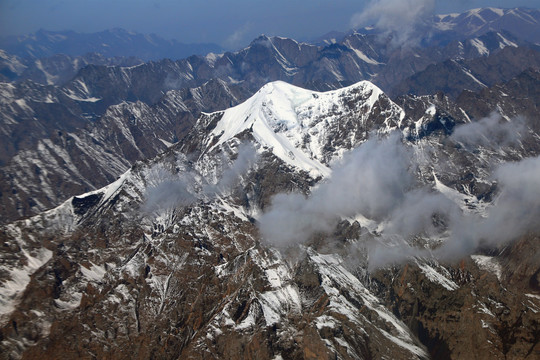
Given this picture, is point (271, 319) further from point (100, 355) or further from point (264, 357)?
point (100, 355)

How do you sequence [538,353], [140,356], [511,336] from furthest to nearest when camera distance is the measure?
[140,356] < [511,336] < [538,353]

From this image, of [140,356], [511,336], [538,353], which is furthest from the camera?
[140,356]

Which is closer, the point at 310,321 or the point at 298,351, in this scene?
the point at 298,351

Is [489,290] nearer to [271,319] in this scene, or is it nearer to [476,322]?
[476,322]

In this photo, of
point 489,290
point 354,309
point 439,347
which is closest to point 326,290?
point 354,309

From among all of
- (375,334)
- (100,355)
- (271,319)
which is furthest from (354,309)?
(100,355)

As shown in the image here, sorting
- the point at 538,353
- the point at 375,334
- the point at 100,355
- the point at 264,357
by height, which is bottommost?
the point at 538,353

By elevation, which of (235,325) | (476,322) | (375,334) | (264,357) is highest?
(235,325)

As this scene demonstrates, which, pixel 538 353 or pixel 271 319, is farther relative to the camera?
pixel 271 319

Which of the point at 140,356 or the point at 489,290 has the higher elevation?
the point at 140,356
